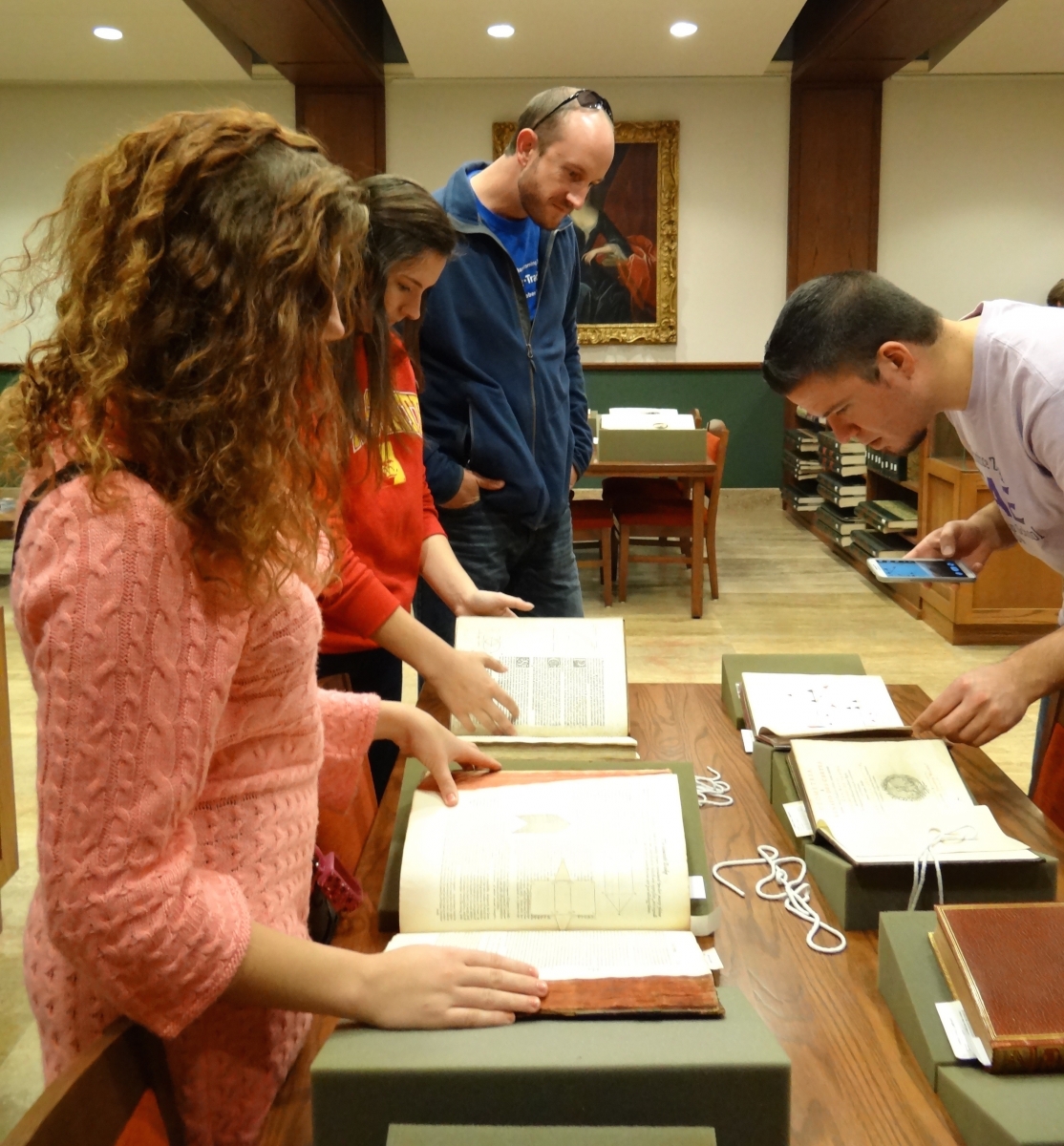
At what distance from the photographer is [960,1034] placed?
0.84 m

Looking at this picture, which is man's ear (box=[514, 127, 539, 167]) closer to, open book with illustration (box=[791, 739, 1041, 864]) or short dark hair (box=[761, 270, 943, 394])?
short dark hair (box=[761, 270, 943, 394])

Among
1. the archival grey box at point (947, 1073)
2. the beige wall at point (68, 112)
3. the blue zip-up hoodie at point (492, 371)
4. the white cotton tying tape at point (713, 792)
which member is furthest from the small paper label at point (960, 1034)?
the beige wall at point (68, 112)

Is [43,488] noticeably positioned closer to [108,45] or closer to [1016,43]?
[108,45]

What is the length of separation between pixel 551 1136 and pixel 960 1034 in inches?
13.8

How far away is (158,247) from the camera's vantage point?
29.3 inches

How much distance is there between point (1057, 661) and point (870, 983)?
713 millimetres

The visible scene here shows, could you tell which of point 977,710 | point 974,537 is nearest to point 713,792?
point 977,710

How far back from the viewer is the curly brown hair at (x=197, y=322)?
74 cm

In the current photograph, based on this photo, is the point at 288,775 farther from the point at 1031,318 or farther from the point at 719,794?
the point at 1031,318

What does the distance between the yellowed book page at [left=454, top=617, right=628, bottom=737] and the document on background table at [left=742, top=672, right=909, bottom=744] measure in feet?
0.62

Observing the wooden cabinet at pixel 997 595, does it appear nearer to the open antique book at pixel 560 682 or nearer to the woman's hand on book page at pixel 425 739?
the open antique book at pixel 560 682

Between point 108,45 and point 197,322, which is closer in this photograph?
point 197,322

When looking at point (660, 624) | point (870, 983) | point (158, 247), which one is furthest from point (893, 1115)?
point (660, 624)

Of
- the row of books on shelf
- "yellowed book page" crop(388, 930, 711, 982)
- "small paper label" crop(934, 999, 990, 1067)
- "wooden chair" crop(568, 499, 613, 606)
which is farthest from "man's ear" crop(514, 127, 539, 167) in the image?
the row of books on shelf
